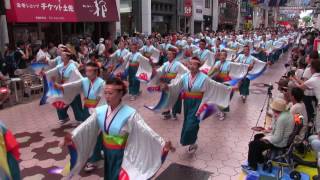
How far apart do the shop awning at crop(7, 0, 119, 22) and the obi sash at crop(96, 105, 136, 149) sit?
31.7 ft

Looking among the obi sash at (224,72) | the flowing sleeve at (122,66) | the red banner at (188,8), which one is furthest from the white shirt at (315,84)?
the red banner at (188,8)

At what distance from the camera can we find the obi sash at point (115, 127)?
11.9 feet

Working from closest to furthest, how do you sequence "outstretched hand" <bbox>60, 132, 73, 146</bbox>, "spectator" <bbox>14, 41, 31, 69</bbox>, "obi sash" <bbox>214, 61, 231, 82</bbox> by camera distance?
"outstretched hand" <bbox>60, 132, 73, 146</bbox>
"obi sash" <bbox>214, 61, 231, 82</bbox>
"spectator" <bbox>14, 41, 31, 69</bbox>

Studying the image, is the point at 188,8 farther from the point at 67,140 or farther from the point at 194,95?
the point at 67,140

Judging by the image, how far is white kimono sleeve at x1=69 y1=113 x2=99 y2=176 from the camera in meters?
3.62

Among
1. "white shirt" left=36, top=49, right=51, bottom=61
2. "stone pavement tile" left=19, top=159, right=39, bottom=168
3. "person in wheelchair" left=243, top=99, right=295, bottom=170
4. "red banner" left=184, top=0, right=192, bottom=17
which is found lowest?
"stone pavement tile" left=19, top=159, right=39, bottom=168

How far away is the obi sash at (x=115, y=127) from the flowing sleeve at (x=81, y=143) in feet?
0.29

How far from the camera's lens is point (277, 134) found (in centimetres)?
462

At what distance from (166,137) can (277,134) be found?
105 inches

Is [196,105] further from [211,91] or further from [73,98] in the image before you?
[73,98]

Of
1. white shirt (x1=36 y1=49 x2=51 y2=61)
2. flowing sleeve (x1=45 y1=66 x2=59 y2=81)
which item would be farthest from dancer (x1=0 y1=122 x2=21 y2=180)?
white shirt (x1=36 y1=49 x2=51 y2=61)

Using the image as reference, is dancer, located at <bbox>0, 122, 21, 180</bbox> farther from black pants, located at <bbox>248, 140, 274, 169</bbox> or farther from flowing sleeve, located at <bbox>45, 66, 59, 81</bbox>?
flowing sleeve, located at <bbox>45, 66, 59, 81</bbox>

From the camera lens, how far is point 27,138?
691cm

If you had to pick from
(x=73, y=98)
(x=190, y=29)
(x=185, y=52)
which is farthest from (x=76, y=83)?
(x=190, y=29)
